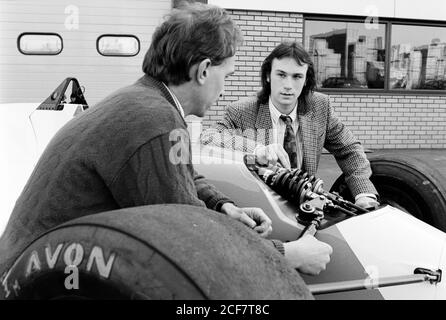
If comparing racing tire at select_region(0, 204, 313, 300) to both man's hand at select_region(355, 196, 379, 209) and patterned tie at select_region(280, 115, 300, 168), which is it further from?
patterned tie at select_region(280, 115, 300, 168)

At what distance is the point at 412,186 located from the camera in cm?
285

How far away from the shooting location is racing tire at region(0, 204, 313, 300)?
111cm

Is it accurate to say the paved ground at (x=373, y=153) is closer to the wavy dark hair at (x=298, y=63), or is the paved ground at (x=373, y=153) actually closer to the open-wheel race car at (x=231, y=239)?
the wavy dark hair at (x=298, y=63)

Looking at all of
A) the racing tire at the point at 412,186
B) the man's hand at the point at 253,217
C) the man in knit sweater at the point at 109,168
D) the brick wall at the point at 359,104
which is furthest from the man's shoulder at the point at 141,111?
the brick wall at the point at 359,104

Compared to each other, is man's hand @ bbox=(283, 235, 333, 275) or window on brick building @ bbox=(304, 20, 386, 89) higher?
window on brick building @ bbox=(304, 20, 386, 89)

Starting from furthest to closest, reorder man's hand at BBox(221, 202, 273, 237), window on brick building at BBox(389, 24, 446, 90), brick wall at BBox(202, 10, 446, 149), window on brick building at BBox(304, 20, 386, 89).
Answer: window on brick building at BBox(389, 24, 446, 90) < window on brick building at BBox(304, 20, 386, 89) < brick wall at BBox(202, 10, 446, 149) < man's hand at BBox(221, 202, 273, 237)

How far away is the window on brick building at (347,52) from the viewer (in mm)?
8648

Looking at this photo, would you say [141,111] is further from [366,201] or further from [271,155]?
[366,201]

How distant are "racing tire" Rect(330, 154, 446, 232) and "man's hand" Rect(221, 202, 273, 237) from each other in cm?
117

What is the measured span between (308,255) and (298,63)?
1.65m

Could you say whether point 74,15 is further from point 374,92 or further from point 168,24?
point 168,24

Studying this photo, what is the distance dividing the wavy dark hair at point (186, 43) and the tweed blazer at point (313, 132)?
3.64ft

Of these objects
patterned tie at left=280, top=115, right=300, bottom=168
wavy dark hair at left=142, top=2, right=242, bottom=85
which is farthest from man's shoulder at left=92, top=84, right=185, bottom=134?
patterned tie at left=280, top=115, right=300, bottom=168

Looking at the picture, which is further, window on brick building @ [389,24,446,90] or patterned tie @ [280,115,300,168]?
window on brick building @ [389,24,446,90]
